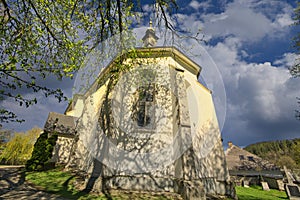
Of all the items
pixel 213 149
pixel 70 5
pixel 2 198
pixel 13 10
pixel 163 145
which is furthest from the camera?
pixel 213 149

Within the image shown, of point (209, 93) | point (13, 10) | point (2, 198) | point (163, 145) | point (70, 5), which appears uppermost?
point (209, 93)

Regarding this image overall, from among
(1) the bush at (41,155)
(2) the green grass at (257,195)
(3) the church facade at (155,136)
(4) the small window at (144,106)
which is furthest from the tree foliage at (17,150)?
(2) the green grass at (257,195)

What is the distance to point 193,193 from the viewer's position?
723 cm

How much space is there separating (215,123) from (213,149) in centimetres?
236

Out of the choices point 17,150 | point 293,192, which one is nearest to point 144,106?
point 293,192

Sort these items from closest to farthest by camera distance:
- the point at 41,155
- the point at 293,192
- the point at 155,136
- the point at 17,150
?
the point at 155,136 → the point at 293,192 → the point at 41,155 → the point at 17,150

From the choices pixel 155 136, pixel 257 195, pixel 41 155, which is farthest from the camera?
pixel 41 155

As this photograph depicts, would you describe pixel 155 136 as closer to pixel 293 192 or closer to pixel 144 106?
pixel 144 106

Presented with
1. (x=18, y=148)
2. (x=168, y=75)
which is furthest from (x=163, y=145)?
(x=18, y=148)

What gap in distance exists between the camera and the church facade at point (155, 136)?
27.8 feet

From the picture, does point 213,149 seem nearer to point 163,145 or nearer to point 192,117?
point 192,117

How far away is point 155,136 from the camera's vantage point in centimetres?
962

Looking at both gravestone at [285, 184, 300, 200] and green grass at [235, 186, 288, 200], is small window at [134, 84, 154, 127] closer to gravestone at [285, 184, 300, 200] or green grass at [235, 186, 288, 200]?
green grass at [235, 186, 288, 200]

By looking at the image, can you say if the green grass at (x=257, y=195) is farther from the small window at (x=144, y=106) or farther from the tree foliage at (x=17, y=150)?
the tree foliage at (x=17, y=150)
